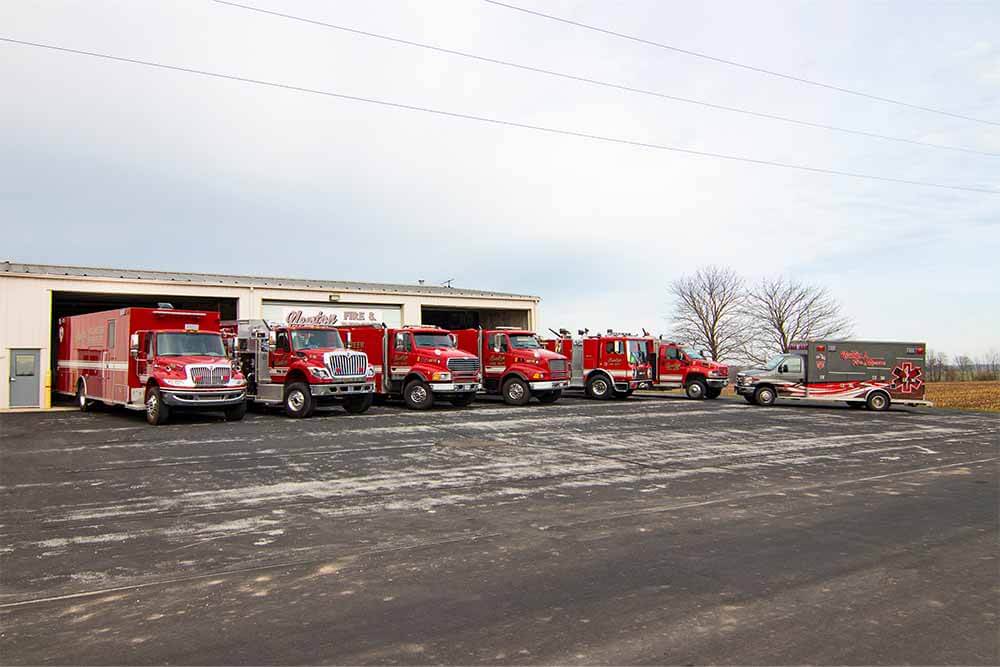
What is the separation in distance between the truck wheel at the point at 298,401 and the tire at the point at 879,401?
19.1 m

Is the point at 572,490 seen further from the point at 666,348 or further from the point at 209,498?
the point at 666,348

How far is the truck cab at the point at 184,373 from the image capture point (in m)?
17.1

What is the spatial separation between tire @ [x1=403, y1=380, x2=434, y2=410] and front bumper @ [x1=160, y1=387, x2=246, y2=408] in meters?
5.68

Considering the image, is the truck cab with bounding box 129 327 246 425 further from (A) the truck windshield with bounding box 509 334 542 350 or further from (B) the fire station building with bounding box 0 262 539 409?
→ (A) the truck windshield with bounding box 509 334 542 350

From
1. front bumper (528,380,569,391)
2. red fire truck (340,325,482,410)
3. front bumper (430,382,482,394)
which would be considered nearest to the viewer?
front bumper (430,382,482,394)

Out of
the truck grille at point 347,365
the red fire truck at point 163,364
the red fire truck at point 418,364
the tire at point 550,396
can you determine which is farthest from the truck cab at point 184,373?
the tire at point 550,396

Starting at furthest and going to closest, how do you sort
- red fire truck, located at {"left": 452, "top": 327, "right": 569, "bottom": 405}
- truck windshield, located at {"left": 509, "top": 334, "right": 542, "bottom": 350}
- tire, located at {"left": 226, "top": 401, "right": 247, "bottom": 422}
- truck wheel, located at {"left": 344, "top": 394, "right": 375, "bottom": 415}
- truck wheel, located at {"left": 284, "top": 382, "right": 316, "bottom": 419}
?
1. truck windshield, located at {"left": 509, "top": 334, "right": 542, "bottom": 350}
2. red fire truck, located at {"left": 452, "top": 327, "right": 569, "bottom": 405}
3. truck wheel, located at {"left": 344, "top": 394, "right": 375, "bottom": 415}
4. truck wheel, located at {"left": 284, "top": 382, "right": 316, "bottom": 419}
5. tire, located at {"left": 226, "top": 401, "right": 247, "bottom": 422}

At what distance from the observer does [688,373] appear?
29.7 m

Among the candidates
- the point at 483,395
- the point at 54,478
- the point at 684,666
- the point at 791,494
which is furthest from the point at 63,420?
the point at 684,666

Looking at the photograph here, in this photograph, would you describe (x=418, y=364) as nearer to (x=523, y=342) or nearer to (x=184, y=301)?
(x=523, y=342)

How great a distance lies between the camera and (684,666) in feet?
12.9

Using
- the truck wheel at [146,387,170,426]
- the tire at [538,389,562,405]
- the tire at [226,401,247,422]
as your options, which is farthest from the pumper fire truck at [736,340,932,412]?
the truck wheel at [146,387,170,426]

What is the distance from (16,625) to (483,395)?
2543 centimetres

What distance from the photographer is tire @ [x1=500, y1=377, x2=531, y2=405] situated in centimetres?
2459
